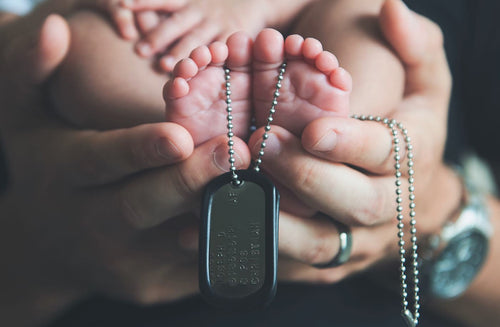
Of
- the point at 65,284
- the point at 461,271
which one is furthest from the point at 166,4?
the point at 461,271

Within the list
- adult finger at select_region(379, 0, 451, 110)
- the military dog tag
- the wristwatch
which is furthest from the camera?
the wristwatch

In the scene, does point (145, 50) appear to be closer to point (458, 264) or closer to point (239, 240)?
point (239, 240)

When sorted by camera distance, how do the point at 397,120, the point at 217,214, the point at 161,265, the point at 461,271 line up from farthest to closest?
the point at 461,271, the point at 161,265, the point at 397,120, the point at 217,214

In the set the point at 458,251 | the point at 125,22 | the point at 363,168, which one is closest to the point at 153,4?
the point at 125,22

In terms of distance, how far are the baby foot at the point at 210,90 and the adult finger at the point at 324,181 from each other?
4 centimetres

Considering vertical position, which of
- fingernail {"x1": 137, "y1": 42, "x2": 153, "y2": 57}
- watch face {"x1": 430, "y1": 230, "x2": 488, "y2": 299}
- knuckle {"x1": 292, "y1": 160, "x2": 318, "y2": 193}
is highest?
fingernail {"x1": 137, "y1": 42, "x2": 153, "y2": 57}

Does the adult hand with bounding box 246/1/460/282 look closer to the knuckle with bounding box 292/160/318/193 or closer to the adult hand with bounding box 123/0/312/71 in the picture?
the knuckle with bounding box 292/160/318/193

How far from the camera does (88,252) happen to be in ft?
1.82

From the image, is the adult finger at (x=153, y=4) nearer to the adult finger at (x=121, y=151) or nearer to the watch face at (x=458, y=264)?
the adult finger at (x=121, y=151)

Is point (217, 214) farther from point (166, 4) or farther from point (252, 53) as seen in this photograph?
point (166, 4)

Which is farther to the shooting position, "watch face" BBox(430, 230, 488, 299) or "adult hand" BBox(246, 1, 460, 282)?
"watch face" BBox(430, 230, 488, 299)

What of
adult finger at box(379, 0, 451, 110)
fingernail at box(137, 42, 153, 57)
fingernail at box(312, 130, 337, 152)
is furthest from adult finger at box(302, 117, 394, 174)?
fingernail at box(137, 42, 153, 57)

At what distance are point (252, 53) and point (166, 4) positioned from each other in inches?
6.5

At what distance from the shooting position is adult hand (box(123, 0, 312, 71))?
450 millimetres
